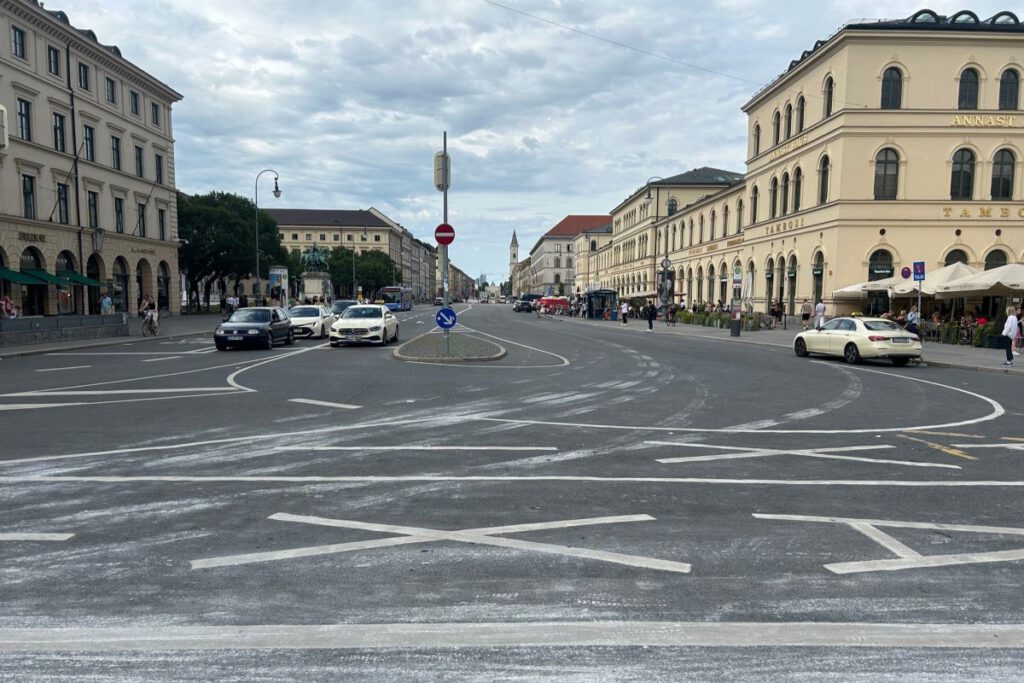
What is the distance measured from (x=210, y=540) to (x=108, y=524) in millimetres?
979

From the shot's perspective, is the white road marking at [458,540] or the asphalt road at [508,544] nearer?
the asphalt road at [508,544]

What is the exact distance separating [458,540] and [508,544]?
369 millimetres

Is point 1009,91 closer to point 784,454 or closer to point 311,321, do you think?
→ point 311,321

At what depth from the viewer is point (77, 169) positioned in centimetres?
3831

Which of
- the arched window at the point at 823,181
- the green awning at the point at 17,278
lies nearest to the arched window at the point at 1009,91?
the arched window at the point at 823,181

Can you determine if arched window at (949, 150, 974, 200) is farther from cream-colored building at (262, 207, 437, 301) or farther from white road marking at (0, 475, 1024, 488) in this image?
cream-colored building at (262, 207, 437, 301)

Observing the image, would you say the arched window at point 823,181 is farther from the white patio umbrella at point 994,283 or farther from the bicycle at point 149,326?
the bicycle at point 149,326

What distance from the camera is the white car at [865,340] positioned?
59.4ft

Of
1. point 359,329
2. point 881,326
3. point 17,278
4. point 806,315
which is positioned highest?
point 17,278

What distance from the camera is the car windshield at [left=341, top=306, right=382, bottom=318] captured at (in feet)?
80.1

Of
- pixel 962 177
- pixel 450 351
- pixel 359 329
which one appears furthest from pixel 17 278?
pixel 962 177

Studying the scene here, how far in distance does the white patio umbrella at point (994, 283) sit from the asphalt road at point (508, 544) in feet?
57.3

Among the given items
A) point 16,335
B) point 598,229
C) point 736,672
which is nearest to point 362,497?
point 736,672

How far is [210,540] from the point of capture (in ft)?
14.9
